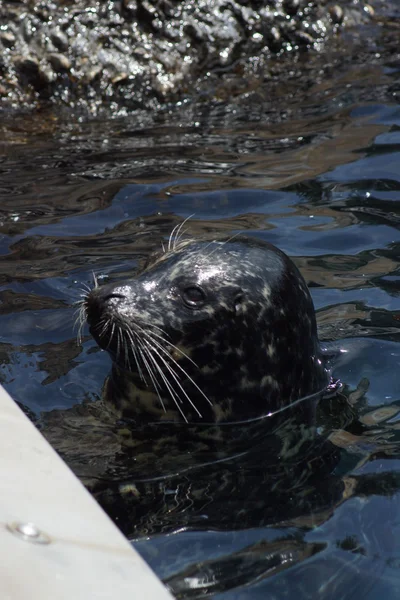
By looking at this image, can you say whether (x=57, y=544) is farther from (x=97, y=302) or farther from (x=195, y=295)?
(x=195, y=295)

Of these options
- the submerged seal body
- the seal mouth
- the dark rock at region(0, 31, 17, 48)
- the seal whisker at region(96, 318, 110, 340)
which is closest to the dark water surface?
the submerged seal body

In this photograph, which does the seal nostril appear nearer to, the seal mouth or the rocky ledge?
the seal mouth

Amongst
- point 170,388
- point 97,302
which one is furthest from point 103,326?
point 170,388

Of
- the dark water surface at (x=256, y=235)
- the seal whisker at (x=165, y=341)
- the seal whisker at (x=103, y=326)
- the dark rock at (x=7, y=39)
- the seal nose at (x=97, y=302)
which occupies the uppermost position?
the dark rock at (x=7, y=39)

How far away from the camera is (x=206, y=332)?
4926mm

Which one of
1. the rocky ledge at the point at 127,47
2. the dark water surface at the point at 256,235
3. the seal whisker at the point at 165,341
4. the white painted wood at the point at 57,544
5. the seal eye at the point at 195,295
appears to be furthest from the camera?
the rocky ledge at the point at 127,47

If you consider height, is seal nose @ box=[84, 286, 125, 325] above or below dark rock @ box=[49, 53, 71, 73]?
below

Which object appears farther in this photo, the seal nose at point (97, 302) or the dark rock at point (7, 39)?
the dark rock at point (7, 39)

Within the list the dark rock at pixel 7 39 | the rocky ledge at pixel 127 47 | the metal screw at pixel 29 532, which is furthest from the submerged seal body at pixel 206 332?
the dark rock at pixel 7 39

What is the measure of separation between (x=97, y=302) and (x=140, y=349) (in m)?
0.29

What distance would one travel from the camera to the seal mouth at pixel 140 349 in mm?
4707

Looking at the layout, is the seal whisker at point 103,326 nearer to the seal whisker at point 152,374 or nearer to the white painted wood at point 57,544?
the seal whisker at point 152,374

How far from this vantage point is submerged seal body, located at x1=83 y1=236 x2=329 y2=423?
15.8ft

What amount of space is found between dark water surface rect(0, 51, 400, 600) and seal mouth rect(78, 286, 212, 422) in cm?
44
